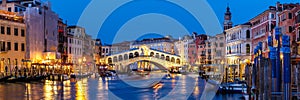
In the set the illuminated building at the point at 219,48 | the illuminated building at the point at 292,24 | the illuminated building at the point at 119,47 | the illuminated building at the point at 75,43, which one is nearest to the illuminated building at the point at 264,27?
the illuminated building at the point at 292,24

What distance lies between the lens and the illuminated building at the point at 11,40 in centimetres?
4950

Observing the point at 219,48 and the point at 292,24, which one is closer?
the point at 292,24

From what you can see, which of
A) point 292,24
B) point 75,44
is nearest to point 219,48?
point 75,44

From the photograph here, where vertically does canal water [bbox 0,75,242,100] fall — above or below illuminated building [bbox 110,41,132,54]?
below

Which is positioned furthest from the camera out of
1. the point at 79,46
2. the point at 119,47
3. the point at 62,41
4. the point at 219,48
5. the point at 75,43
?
the point at 119,47

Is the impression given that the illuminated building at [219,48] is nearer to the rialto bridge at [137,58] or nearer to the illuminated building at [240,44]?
the rialto bridge at [137,58]

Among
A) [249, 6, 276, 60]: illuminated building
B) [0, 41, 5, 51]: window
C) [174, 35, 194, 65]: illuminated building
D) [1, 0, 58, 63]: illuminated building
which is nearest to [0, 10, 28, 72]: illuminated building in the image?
[0, 41, 5, 51]: window

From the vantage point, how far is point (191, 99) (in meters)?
24.4

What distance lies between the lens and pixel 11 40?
5144cm

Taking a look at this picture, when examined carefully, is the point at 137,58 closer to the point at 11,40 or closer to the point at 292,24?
the point at 11,40

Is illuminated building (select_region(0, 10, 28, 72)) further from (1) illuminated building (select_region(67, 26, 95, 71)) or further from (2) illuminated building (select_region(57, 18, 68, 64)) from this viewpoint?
(1) illuminated building (select_region(67, 26, 95, 71))

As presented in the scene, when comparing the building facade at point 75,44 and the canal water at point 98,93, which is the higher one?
the building facade at point 75,44

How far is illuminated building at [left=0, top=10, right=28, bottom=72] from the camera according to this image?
49.5 meters

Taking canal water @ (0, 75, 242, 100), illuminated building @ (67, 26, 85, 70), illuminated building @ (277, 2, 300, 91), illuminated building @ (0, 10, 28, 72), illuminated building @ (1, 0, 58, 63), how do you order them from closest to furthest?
1. canal water @ (0, 75, 242, 100)
2. illuminated building @ (277, 2, 300, 91)
3. illuminated building @ (0, 10, 28, 72)
4. illuminated building @ (1, 0, 58, 63)
5. illuminated building @ (67, 26, 85, 70)
